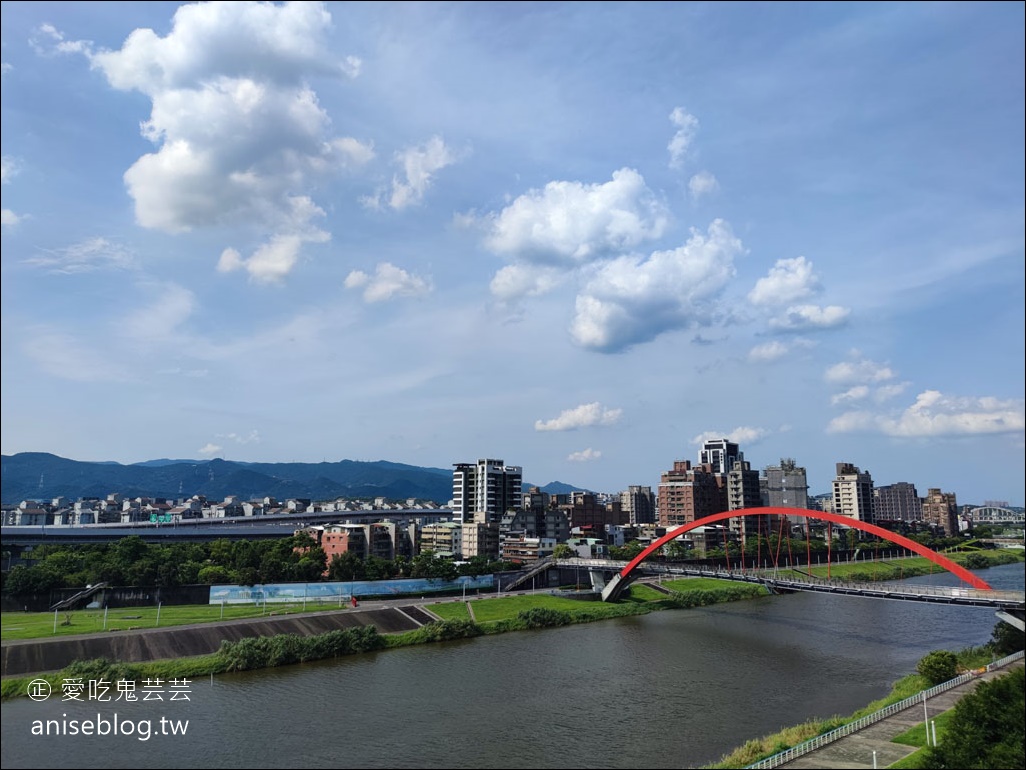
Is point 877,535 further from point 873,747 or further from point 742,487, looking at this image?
point 742,487

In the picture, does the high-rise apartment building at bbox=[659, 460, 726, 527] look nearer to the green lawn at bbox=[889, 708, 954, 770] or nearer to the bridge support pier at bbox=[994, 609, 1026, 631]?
the bridge support pier at bbox=[994, 609, 1026, 631]

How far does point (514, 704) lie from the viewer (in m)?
23.9

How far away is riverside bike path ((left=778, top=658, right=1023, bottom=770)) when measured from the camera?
1619 centimetres

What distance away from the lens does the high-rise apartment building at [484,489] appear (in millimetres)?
85250

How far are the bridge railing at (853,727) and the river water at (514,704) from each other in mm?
2768

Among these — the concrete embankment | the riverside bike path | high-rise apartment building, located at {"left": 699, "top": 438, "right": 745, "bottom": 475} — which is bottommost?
the riverside bike path

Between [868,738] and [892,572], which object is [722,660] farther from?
[892,572]

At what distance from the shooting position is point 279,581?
45188 millimetres

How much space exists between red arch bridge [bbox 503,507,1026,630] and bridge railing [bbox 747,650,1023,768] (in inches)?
307

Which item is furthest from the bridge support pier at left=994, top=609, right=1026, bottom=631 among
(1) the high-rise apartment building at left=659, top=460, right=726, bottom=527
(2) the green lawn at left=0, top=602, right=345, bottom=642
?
(1) the high-rise apartment building at left=659, top=460, right=726, bottom=527

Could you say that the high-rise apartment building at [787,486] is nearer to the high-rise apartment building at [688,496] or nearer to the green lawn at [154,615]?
the high-rise apartment building at [688,496]

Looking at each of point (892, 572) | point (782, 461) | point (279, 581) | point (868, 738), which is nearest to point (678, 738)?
point (868, 738)

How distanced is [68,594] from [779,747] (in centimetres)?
3542

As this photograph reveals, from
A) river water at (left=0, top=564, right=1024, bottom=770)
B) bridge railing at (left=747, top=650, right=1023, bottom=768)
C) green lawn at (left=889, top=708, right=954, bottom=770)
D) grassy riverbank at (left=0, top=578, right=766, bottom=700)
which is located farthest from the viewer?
grassy riverbank at (left=0, top=578, right=766, bottom=700)
